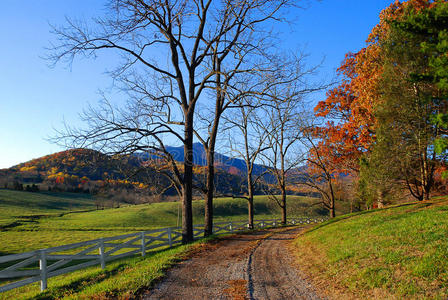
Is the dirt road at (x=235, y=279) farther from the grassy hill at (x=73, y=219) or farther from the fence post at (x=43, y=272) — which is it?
the grassy hill at (x=73, y=219)

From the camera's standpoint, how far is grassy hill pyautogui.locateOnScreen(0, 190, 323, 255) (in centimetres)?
3478

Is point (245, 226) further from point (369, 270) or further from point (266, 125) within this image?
point (369, 270)

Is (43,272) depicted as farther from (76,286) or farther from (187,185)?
A: (187,185)

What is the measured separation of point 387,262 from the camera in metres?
6.67

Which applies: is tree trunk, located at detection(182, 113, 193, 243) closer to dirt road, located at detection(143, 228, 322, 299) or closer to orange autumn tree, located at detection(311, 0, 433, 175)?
dirt road, located at detection(143, 228, 322, 299)

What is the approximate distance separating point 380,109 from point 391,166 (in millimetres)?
3957

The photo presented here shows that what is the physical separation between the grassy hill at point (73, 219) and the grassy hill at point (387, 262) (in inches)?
763

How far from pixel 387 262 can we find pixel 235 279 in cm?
378

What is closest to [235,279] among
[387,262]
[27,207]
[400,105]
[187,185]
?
[387,262]

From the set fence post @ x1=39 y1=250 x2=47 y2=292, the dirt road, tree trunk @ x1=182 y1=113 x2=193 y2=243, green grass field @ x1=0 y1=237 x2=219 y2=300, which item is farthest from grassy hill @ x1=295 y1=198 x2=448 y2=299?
fence post @ x1=39 y1=250 x2=47 y2=292

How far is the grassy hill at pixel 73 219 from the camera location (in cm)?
3478

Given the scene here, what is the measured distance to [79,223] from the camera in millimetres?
50125

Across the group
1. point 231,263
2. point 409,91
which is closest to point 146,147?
point 231,263

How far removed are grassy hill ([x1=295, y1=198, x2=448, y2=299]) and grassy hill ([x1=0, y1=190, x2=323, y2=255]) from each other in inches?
763
